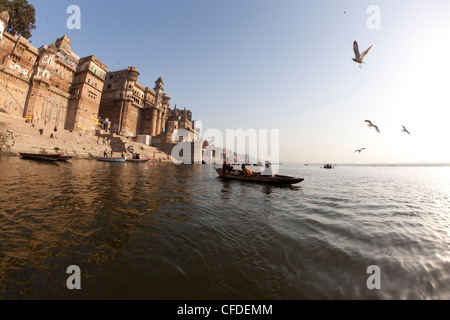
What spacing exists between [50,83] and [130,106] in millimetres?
21361

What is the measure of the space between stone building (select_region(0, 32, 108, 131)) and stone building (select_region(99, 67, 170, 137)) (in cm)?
778

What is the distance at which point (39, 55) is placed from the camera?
130ft

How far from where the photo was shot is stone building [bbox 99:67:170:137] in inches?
2275

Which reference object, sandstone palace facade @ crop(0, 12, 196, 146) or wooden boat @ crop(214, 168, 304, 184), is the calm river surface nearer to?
wooden boat @ crop(214, 168, 304, 184)

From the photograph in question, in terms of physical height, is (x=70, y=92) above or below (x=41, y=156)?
above

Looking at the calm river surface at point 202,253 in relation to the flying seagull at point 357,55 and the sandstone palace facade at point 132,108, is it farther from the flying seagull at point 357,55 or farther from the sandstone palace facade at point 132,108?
the sandstone palace facade at point 132,108

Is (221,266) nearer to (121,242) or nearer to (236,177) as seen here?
(121,242)

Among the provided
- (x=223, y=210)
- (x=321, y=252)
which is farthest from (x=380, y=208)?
(x=223, y=210)

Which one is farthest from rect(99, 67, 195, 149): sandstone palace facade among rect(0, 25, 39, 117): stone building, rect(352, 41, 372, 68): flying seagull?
rect(352, 41, 372, 68): flying seagull

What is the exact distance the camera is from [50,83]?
129 ft

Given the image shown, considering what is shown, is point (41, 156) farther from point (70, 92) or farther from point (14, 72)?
point (70, 92)

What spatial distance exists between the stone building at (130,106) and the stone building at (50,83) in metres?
7.78

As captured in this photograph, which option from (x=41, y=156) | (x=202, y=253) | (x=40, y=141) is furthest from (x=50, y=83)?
(x=202, y=253)
